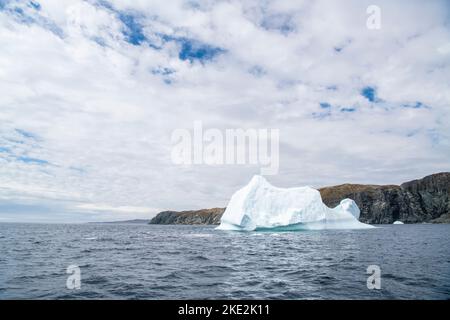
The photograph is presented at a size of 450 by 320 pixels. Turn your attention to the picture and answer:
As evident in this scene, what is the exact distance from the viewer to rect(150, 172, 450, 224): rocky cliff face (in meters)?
137

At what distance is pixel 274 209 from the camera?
56.3 m

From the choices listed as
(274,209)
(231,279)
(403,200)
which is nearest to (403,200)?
(403,200)

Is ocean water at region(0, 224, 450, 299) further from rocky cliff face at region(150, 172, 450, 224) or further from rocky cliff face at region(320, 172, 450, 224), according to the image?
rocky cliff face at region(150, 172, 450, 224)

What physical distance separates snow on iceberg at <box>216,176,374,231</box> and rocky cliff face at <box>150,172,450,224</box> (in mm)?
92358

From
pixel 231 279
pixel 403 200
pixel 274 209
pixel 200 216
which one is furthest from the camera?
pixel 200 216

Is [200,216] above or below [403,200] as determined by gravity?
below

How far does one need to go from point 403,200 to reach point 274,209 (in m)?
112

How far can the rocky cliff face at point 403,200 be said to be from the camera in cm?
13725

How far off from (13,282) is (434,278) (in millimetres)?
19563

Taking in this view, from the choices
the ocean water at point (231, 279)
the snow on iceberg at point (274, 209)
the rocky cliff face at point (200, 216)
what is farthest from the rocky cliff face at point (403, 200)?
the ocean water at point (231, 279)

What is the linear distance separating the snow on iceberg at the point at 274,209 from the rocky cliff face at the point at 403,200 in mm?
92358

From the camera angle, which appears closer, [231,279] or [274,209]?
[231,279]

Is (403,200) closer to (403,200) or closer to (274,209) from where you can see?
(403,200)
